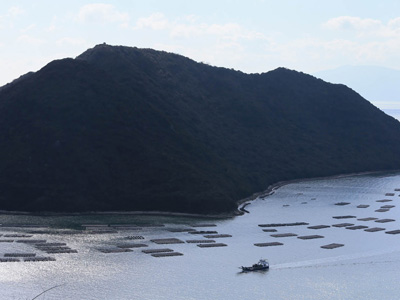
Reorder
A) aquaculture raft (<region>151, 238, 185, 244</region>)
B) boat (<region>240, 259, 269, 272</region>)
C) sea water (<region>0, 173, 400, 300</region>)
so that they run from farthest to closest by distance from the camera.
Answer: aquaculture raft (<region>151, 238, 185, 244</region>) → boat (<region>240, 259, 269, 272</region>) → sea water (<region>0, 173, 400, 300</region>)

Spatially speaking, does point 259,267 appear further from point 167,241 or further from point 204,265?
point 167,241

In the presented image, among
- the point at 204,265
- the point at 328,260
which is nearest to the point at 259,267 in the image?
the point at 204,265

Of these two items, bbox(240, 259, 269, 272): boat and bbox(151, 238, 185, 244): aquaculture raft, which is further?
bbox(151, 238, 185, 244): aquaculture raft

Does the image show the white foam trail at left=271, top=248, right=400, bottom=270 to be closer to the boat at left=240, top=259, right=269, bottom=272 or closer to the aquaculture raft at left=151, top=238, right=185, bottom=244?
the boat at left=240, top=259, right=269, bottom=272

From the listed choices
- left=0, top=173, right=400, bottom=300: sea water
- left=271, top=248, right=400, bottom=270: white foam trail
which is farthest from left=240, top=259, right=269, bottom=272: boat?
left=271, top=248, right=400, bottom=270: white foam trail

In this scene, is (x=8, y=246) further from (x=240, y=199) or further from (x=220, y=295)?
(x=240, y=199)

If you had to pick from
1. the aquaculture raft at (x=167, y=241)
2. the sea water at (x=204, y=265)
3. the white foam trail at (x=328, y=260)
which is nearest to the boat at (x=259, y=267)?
the sea water at (x=204, y=265)

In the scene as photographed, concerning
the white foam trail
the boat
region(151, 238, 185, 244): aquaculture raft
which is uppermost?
region(151, 238, 185, 244): aquaculture raft

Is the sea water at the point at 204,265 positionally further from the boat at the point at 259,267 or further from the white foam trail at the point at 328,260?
the boat at the point at 259,267

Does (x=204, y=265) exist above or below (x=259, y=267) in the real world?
above
